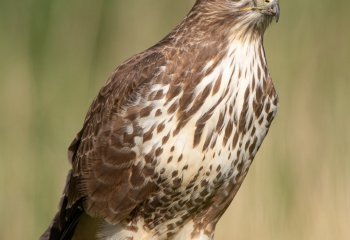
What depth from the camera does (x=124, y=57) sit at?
1009 cm

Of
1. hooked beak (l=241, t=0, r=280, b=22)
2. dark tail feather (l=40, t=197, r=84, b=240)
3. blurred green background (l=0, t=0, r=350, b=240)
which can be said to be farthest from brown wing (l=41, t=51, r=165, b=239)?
blurred green background (l=0, t=0, r=350, b=240)

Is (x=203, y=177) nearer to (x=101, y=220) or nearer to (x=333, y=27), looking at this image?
(x=101, y=220)

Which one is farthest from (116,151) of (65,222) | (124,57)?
(124,57)

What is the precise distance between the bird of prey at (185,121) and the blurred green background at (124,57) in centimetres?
118

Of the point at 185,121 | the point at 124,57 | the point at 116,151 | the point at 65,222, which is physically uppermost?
the point at 185,121

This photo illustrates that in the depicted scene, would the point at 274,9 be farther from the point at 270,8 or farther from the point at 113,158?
the point at 113,158

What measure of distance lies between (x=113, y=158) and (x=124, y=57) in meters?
2.23

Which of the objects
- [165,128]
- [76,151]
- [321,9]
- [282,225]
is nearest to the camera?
[165,128]

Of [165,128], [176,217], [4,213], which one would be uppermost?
[165,128]

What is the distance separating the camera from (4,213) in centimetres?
956

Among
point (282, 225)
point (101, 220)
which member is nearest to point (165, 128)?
point (101, 220)

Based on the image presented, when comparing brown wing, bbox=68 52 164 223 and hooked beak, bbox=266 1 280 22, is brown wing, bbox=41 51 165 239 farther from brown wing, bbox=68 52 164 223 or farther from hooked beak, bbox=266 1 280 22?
hooked beak, bbox=266 1 280 22

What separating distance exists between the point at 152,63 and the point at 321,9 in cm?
226

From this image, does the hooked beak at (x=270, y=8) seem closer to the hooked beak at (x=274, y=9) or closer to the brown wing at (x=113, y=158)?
the hooked beak at (x=274, y=9)
